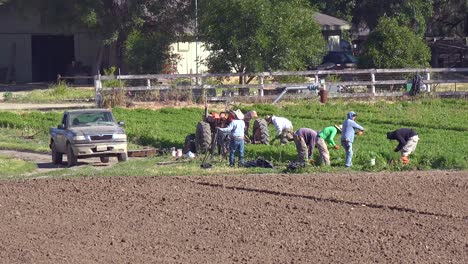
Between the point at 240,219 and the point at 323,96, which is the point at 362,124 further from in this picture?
the point at 240,219

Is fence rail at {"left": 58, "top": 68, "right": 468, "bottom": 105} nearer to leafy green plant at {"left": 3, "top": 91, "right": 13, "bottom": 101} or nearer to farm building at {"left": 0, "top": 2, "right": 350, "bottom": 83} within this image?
leafy green plant at {"left": 3, "top": 91, "right": 13, "bottom": 101}

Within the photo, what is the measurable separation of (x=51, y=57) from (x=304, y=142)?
39411 mm

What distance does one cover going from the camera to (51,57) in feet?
196

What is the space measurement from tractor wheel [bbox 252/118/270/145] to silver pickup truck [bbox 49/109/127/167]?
3.32 metres

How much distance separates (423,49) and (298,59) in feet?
20.4

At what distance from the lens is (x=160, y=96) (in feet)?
130

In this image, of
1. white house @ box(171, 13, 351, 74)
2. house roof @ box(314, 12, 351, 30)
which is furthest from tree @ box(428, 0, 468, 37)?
house roof @ box(314, 12, 351, 30)

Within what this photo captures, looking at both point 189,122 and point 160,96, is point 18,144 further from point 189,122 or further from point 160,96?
point 160,96

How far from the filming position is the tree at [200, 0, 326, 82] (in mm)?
40312

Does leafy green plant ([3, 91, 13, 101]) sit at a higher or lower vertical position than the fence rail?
lower

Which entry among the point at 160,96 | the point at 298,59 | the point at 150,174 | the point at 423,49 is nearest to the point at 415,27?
the point at 423,49

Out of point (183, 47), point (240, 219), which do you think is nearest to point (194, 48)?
point (183, 47)

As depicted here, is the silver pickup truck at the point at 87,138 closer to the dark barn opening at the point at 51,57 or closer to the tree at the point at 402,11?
the dark barn opening at the point at 51,57

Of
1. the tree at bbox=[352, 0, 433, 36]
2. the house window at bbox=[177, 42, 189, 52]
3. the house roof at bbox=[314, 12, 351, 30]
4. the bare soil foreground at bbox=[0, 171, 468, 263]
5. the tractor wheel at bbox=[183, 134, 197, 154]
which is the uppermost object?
the tree at bbox=[352, 0, 433, 36]
